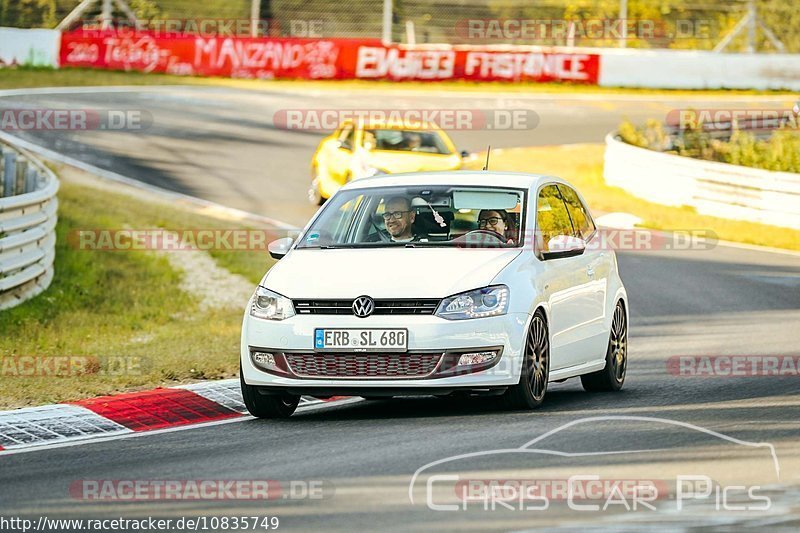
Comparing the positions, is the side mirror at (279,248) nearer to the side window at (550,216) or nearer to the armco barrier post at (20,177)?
the side window at (550,216)

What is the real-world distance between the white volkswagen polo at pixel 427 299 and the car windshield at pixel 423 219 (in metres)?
0.01

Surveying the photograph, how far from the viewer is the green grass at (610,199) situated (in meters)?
22.9

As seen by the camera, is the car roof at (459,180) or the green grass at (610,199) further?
the green grass at (610,199)

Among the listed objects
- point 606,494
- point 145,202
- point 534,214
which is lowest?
point 145,202

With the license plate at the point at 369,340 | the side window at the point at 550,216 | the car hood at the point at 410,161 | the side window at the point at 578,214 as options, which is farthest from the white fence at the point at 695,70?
the license plate at the point at 369,340

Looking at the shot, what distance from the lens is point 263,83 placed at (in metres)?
42.8

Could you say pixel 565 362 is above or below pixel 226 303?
above

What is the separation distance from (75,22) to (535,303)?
36.3 metres

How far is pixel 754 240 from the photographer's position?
22.2 metres

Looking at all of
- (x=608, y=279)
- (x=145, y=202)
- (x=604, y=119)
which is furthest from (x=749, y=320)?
(x=604, y=119)

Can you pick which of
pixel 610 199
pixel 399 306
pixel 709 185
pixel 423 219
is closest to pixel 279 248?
pixel 423 219

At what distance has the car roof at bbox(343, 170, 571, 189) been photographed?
10141 mm

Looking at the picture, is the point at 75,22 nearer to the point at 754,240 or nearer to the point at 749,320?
the point at 754,240

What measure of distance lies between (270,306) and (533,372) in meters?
1.65
